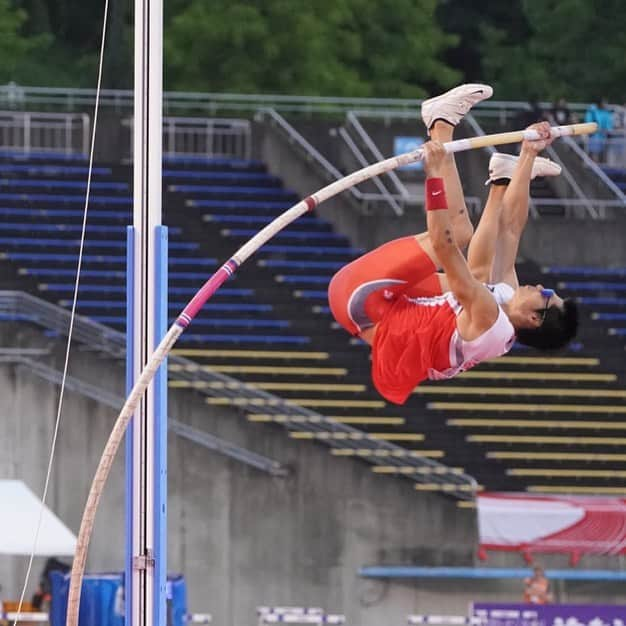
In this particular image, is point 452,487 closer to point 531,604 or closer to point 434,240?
point 531,604

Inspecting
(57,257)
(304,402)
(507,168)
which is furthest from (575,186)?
(507,168)

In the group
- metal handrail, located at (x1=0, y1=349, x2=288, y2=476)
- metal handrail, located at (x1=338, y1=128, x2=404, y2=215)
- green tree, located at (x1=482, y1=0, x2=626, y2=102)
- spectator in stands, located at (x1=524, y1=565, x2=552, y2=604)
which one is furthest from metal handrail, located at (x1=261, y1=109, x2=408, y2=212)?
green tree, located at (x1=482, y1=0, x2=626, y2=102)

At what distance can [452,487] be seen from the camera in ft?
43.3

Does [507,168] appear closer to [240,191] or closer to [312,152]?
[312,152]

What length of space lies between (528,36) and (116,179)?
7900 mm

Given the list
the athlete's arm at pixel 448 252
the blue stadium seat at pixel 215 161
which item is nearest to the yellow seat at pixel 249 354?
the blue stadium seat at pixel 215 161

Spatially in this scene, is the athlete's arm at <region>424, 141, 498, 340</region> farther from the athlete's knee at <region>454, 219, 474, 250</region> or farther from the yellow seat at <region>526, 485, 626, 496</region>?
the yellow seat at <region>526, 485, 626, 496</region>

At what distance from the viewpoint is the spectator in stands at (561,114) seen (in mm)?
14945

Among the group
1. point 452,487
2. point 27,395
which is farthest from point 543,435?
point 27,395

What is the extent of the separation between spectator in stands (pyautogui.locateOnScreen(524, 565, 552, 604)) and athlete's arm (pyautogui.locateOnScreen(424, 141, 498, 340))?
24.0ft

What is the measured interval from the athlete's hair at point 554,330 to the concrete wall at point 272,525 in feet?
24.6

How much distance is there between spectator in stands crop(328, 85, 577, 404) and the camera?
549 centimetres

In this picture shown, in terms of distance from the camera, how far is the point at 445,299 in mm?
5664

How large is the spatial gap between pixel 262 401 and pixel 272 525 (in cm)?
90
